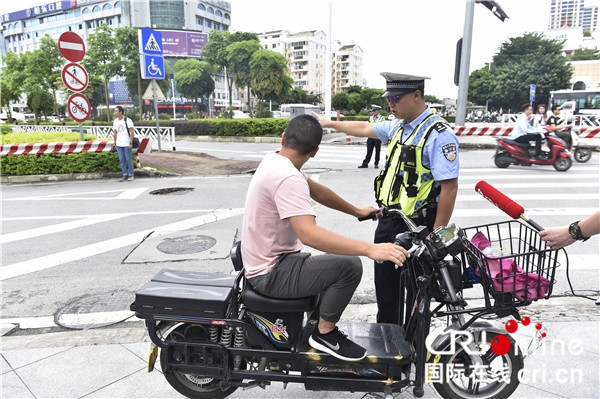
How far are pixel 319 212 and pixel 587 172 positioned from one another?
802 cm

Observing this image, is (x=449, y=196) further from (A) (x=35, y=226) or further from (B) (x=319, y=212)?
(A) (x=35, y=226)

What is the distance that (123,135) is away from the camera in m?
10.3

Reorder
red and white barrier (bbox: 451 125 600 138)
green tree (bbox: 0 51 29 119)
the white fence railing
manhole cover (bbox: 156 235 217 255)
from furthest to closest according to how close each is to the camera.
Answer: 1. green tree (bbox: 0 51 29 119)
2. the white fence railing
3. red and white barrier (bbox: 451 125 600 138)
4. manhole cover (bbox: 156 235 217 255)

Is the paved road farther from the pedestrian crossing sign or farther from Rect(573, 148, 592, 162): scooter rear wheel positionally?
the pedestrian crossing sign

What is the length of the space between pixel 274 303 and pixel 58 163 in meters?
10.8

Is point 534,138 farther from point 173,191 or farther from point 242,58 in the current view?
point 242,58

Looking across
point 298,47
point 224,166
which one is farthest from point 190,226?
point 298,47

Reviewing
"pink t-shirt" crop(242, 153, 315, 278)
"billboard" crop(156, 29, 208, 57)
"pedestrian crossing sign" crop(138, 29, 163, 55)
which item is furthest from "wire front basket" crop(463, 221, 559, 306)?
"billboard" crop(156, 29, 208, 57)

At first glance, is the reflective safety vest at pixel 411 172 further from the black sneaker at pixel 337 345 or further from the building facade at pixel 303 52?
the building facade at pixel 303 52

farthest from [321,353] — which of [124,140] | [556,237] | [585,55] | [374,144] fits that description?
[585,55]

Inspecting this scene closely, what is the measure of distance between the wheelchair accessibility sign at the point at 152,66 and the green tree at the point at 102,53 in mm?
21339

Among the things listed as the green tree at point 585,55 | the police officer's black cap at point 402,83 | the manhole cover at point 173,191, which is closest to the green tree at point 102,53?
the manhole cover at point 173,191

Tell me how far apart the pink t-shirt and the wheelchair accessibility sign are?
14.2 meters

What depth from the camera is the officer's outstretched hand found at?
1927mm
